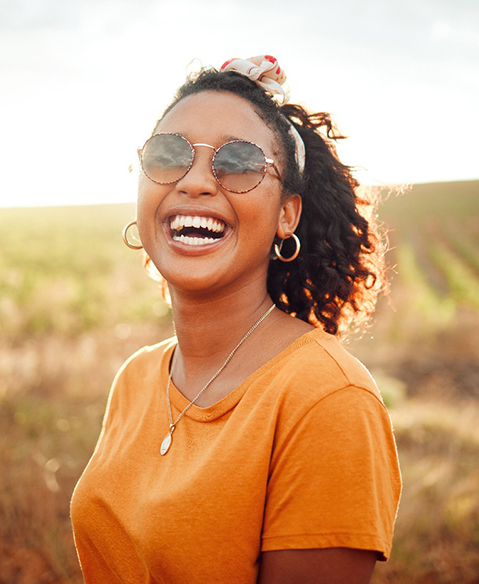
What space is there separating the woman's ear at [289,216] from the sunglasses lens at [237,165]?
0.82ft

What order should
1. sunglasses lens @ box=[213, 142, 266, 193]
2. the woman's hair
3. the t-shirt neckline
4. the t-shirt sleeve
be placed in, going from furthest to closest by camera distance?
the woman's hair
sunglasses lens @ box=[213, 142, 266, 193]
the t-shirt neckline
the t-shirt sleeve

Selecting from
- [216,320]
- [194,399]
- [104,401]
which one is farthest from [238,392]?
[104,401]

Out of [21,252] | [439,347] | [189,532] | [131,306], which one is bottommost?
[21,252]

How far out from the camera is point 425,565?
390 centimetres

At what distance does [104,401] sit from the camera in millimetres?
6352

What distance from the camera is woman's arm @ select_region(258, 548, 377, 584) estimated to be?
1.44 metres

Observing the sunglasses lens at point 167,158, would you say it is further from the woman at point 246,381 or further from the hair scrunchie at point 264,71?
the hair scrunchie at point 264,71

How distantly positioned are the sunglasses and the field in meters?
0.81

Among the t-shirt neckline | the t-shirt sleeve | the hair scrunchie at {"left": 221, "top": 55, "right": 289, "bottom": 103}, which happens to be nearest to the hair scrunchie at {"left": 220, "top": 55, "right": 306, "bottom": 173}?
the hair scrunchie at {"left": 221, "top": 55, "right": 289, "bottom": 103}

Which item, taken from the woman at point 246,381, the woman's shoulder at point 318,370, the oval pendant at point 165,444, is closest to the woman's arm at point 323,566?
the woman at point 246,381

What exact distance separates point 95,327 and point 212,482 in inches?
465

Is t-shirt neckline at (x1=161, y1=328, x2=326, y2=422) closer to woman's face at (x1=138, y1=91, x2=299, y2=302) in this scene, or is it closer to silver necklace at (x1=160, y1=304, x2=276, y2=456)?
silver necklace at (x1=160, y1=304, x2=276, y2=456)

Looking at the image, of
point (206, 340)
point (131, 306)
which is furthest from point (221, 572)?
point (131, 306)

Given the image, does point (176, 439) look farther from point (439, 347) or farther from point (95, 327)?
point (95, 327)
